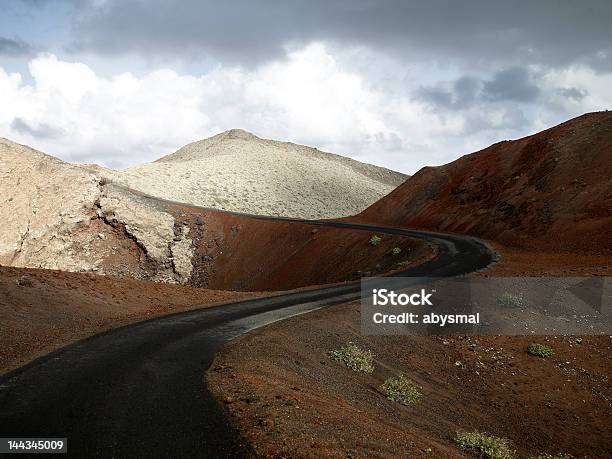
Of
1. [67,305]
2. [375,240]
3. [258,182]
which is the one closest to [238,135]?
[258,182]

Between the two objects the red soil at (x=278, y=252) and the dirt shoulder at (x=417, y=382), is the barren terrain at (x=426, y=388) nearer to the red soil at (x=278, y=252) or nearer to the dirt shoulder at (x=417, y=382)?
the dirt shoulder at (x=417, y=382)

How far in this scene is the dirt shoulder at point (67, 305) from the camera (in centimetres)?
1254

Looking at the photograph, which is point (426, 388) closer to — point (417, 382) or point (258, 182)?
point (417, 382)

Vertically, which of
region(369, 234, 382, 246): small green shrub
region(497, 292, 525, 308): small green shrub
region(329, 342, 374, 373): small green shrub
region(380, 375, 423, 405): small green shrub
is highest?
region(369, 234, 382, 246): small green shrub

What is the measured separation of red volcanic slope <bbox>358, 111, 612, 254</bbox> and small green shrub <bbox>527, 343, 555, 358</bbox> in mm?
18030

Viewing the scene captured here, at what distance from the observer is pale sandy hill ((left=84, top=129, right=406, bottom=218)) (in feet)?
238

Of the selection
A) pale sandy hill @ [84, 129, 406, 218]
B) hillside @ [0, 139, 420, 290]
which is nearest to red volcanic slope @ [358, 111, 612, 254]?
hillside @ [0, 139, 420, 290]

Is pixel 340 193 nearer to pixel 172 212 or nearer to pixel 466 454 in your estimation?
pixel 172 212

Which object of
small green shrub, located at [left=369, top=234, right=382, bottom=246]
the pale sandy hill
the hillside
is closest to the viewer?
small green shrub, located at [left=369, top=234, right=382, bottom=246]

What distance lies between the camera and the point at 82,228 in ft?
153

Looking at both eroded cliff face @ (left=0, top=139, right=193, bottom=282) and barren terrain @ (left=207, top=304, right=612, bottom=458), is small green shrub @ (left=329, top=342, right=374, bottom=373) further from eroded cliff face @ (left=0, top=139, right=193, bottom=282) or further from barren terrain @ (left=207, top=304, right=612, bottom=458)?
eroded cliff face @ (left=0, top=139, right=193, bottom=282)

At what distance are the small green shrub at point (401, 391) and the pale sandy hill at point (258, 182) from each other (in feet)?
195

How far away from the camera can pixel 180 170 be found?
3292 inches

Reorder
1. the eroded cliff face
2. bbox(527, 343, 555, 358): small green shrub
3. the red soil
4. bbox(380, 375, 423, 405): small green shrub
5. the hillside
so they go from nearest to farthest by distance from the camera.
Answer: bbox(380, 375, 423, 405): small green shrub
bbox(527, 343, 555, 358): small green shrub
the red soil
the hillside
the eroded cliff face
